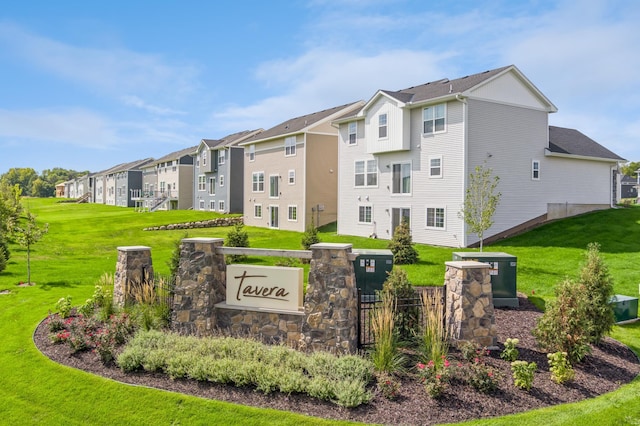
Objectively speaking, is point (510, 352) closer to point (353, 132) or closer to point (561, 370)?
point (561, 370)

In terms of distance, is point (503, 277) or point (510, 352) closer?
point (510, 352)

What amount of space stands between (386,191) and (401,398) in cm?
2094

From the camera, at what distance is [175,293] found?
30.7 feet

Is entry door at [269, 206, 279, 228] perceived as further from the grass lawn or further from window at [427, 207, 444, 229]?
window at [427, 207, 444, 229]

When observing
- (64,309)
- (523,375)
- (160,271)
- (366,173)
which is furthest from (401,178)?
(523,375)

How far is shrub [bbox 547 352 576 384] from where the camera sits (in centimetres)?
708

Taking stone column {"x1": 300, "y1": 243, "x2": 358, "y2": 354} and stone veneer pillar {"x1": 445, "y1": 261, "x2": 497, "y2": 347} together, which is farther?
stone veneer pillar {"x1": 445, "y1": 261, "x2": 497, "y2": 347}

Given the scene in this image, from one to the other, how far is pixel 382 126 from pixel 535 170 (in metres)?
9.31

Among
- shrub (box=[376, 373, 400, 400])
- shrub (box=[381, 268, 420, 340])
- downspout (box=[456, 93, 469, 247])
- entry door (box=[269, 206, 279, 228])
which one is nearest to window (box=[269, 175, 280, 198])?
entry door (box=[269, 206, 279, 228])

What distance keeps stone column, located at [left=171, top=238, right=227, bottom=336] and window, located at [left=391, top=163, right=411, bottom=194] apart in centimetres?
1801

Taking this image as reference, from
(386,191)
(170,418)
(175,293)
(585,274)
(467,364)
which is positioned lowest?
(170,418)

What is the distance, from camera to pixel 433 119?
944 inches

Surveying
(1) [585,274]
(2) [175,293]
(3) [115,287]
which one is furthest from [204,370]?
(1) [585,274]

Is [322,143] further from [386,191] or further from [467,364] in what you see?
[467,364]
